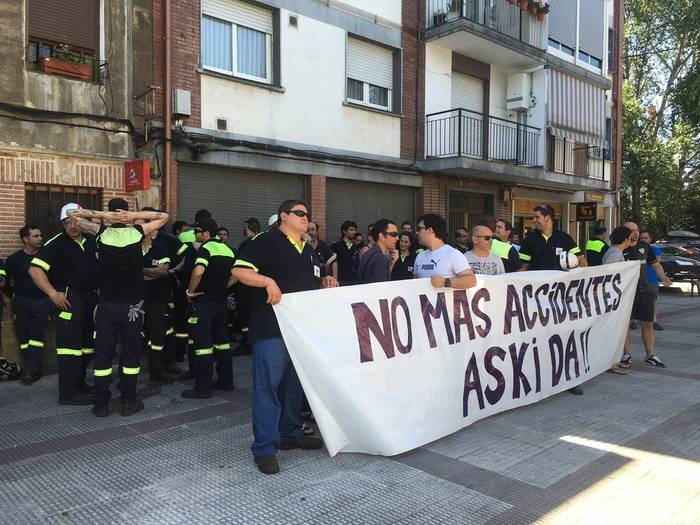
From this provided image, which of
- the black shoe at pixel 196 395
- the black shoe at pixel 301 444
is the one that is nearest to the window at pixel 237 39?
the black shoe at pixel 196 395

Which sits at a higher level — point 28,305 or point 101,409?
point 28,305

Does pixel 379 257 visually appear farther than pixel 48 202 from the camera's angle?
No

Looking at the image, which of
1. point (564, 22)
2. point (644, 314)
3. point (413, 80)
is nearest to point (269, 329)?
point (644, 314)

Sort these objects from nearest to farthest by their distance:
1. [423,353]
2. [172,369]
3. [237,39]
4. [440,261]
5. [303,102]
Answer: [423,353] → [440,261] → [172,369] → [237,39] → [303,102]

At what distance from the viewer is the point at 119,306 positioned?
5.24 meters

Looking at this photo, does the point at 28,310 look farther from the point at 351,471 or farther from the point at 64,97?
the point at 351,471

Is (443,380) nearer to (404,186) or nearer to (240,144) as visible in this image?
A: (240,144)

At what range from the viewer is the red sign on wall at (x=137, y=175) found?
808 cm

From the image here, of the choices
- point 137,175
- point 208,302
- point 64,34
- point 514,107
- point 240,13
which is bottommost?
point 208,302

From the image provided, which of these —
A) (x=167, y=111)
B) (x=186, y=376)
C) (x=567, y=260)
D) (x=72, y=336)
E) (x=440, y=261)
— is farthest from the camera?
(x=167, y=111)

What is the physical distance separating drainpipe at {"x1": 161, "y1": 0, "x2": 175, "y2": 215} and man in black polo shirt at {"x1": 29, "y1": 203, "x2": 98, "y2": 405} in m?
3.25

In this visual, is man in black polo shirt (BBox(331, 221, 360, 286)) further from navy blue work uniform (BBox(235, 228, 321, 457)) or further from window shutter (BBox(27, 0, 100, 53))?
navy blue work uniform (BBox(235, 228, 321, 457))

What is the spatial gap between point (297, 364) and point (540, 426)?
237cm

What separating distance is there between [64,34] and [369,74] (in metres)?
6.20
